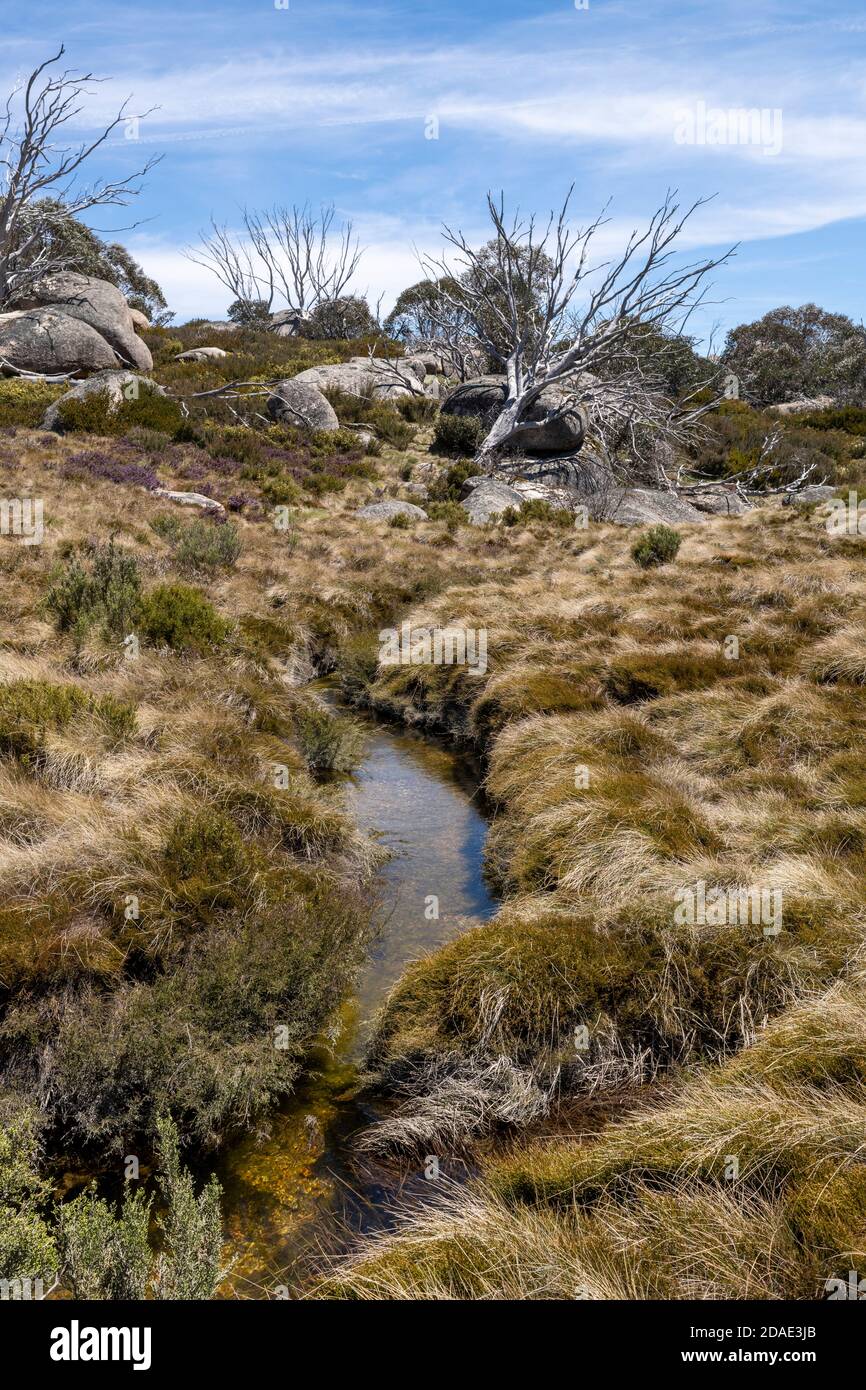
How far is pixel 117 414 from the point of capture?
24688mm

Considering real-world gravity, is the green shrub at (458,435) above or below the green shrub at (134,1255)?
above

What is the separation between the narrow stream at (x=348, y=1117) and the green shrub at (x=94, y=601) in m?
3.75

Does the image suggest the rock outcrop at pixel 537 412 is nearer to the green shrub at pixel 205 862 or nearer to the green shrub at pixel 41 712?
the green shrub at pixel 41 712

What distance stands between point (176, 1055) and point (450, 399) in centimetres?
3213

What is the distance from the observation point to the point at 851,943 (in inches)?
181

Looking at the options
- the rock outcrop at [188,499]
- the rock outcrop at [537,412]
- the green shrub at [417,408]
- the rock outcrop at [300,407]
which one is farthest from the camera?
the green shrub at [417,408]

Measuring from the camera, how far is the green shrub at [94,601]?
9.44m

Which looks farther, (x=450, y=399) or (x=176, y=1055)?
(x=450, y=399)

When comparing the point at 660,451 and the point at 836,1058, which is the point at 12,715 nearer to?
Result: the point at 836,1058

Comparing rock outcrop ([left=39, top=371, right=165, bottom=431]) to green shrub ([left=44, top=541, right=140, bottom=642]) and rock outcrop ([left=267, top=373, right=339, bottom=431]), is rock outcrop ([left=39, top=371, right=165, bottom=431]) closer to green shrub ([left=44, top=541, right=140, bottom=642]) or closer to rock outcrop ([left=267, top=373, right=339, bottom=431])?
rock outcrop ([left=267, top=373, right=339, bottom=431])

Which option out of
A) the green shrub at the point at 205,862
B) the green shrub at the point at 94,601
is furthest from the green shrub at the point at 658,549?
the green shrub at the point at 205,862

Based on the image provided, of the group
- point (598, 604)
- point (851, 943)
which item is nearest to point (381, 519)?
point (598, 604)

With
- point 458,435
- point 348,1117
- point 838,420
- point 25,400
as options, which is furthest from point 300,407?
point 348,1117

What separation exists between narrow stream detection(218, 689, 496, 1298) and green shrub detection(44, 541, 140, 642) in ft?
12.3
